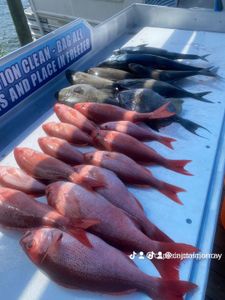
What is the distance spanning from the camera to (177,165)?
162cm

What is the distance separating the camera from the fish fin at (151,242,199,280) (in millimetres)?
1148

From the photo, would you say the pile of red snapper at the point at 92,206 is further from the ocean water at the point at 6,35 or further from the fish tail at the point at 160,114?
the ocean water at the point at 6,35

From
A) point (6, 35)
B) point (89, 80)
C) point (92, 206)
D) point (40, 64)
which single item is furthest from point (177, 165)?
point (6, 35)

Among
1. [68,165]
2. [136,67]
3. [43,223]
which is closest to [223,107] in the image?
A: [136,67]

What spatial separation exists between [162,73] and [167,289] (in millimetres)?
1771

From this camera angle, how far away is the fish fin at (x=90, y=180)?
4.63 feet

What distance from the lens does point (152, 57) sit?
2609 millimetres

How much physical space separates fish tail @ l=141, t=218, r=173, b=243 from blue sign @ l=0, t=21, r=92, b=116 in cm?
120

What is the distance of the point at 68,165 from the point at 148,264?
2.08ft

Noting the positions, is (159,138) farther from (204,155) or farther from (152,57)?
(152,57)

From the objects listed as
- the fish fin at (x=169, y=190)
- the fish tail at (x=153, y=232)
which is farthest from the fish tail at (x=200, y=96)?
the fish tail at (x=153, y=232)

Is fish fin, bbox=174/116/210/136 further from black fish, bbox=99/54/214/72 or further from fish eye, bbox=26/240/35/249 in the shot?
fish eye, bbox=26/240/35/249

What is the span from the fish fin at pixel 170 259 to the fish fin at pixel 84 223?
258mm

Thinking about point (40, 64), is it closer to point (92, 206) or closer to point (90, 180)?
point (90, 180)
